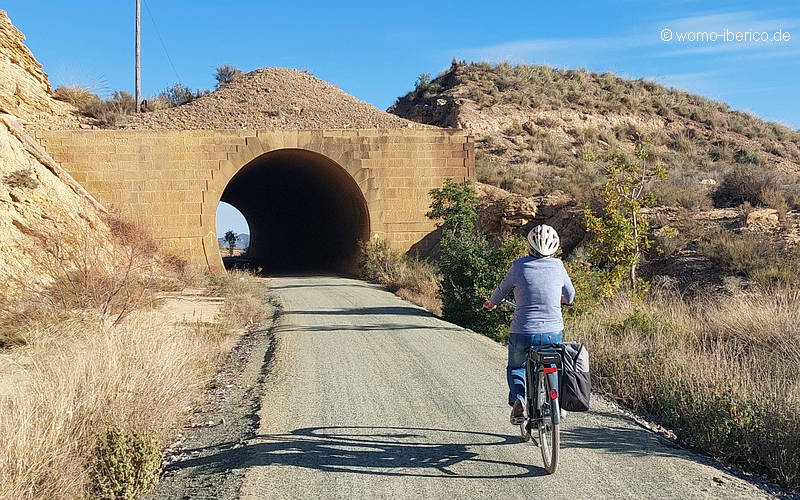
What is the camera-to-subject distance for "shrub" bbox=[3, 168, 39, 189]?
55.1ft

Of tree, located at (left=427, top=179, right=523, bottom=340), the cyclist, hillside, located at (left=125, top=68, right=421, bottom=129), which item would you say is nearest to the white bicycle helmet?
→ the cyclist

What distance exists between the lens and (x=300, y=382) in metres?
8.05

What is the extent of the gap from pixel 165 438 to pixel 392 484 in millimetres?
2404

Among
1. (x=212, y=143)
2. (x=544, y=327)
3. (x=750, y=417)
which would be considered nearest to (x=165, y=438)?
(x=544, y=327)

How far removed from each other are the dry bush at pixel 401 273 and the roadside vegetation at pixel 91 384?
21.6 feet

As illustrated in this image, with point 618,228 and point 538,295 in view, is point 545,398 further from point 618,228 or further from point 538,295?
point 618,228

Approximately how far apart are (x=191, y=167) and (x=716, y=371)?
63.9ft

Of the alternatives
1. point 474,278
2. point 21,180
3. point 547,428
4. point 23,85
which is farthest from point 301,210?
point 547,428

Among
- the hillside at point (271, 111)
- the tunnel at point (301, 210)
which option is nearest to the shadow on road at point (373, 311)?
the tunnel at point (301, 210)

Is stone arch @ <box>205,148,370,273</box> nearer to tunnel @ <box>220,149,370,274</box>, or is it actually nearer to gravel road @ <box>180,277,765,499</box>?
tunnel @ <box>220,149,370,274</box>

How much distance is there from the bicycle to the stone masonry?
1897 cm

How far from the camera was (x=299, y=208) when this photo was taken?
35.5m

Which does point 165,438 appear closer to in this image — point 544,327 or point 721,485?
point 544,327

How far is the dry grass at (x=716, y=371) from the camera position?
18.5 feet
